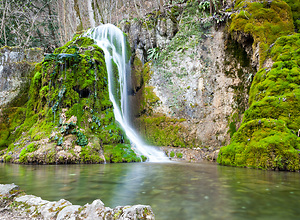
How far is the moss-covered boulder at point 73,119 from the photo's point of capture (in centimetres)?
819

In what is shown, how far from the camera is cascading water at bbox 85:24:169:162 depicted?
10820 mm

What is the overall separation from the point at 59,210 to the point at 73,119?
7.47 metres

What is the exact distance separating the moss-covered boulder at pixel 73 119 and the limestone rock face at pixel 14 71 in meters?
3.19

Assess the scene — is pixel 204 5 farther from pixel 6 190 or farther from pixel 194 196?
pixel 6 190

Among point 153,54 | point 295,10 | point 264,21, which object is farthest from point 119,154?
point 295,10

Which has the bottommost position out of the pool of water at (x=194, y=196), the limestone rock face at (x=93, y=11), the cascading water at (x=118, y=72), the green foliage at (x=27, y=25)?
the pool of water at (x=194, y=196)

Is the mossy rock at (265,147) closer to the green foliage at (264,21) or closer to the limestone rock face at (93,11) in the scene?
the green foliage at (264,21)

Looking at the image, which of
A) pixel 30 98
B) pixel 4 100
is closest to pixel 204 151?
pixel 30 98

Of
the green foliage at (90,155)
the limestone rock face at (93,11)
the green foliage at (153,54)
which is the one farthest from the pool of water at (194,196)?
the limestone rock face at (93,11)

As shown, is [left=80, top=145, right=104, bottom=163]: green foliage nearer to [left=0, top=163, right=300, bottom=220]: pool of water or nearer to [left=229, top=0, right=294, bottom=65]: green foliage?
[left=0, top=163, right=300, bottom=220]: pool of water

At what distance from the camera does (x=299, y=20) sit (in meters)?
10.2

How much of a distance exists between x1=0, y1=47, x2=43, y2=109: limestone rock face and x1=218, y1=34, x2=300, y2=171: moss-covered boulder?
43.4 ft

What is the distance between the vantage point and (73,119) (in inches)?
359

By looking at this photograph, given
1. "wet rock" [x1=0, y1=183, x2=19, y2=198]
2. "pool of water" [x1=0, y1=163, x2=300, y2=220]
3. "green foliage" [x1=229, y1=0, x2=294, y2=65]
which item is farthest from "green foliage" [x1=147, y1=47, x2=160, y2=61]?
"wet rock" [x1=0, y1=183, x2=19, y2=198]
